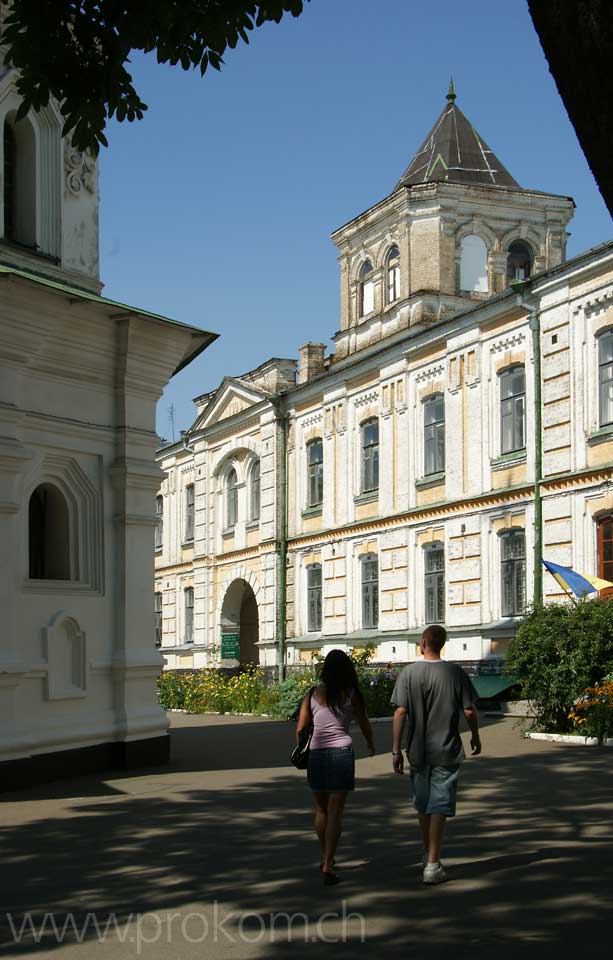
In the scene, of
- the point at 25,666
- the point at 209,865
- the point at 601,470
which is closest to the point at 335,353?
the point at 601,470

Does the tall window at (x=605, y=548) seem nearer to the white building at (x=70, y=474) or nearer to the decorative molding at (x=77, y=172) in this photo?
the white building at (x=70, y=474)

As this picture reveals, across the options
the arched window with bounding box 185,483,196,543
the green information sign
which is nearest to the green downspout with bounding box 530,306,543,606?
the green information sign

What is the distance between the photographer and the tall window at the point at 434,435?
28562mm

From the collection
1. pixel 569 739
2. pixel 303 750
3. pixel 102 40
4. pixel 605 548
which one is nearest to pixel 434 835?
pixel 303 750

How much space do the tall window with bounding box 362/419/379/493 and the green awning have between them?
24.5 ft

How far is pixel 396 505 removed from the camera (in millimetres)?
29922

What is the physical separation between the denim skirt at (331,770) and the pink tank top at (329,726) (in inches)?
2.0

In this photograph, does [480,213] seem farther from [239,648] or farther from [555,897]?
[555,897]

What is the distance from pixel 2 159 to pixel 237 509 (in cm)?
2380

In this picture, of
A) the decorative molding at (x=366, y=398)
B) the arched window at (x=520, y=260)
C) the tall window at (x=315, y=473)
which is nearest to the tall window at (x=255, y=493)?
the tall window at (x=315, y=473)

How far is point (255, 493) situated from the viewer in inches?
1471

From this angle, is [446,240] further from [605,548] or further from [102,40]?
[102,40]

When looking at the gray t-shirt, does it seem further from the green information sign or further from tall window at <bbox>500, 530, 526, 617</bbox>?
the green information sign

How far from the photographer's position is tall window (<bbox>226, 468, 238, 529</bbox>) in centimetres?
3856
